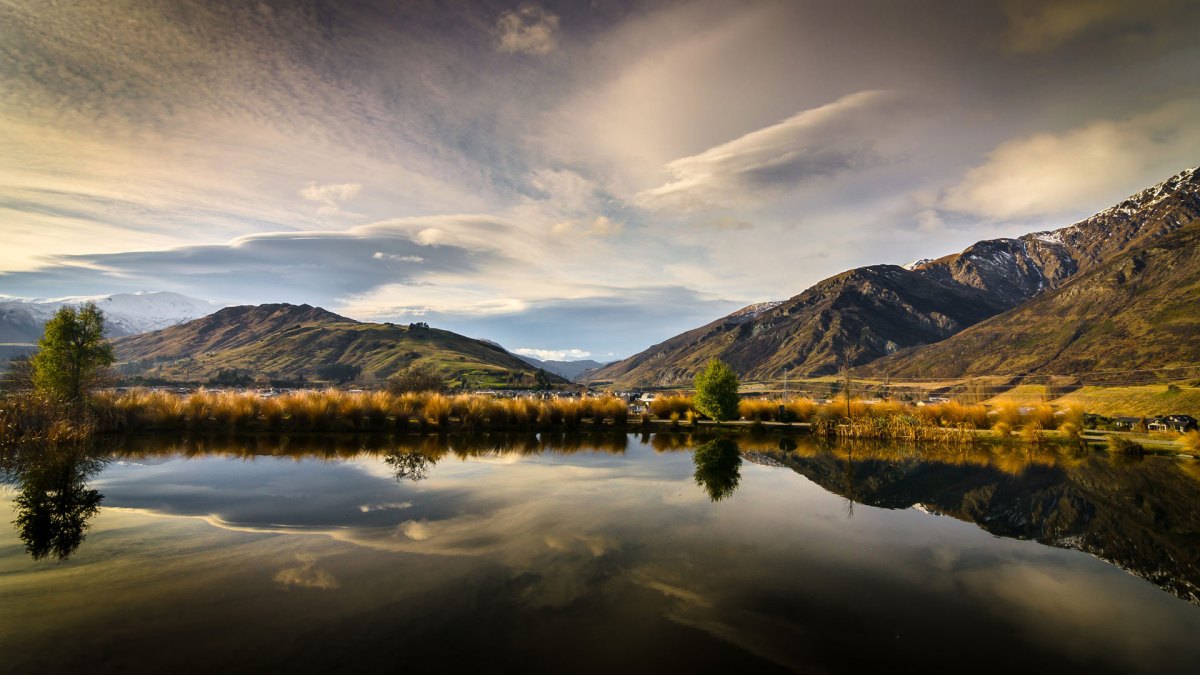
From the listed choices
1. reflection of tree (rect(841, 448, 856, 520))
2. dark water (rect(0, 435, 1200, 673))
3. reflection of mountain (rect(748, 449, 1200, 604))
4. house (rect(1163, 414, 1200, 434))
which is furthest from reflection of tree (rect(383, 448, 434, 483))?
house (rect(1163, 414, 1200, 434))

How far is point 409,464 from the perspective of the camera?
19.9m

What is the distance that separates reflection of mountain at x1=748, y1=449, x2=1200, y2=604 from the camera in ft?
38.4

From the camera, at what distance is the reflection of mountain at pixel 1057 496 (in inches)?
460

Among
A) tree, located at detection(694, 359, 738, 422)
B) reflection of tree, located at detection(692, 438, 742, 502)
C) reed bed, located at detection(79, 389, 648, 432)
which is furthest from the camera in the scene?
tree, located at detection(694, 359, 738, 422)

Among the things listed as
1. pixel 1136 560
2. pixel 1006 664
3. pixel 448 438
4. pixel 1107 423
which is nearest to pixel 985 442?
pixel 1107 423

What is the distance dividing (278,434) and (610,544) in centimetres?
2425

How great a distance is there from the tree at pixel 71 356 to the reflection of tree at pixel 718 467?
3183cm

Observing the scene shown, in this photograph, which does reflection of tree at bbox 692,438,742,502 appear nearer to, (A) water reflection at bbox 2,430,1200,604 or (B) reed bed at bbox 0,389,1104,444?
(A) water reflection at bbox 2,430,1200,604

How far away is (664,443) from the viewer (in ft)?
96.5

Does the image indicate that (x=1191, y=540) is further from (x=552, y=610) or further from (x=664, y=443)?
(x=664, y=443)

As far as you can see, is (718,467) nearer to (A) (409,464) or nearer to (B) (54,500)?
(A) (409,464)

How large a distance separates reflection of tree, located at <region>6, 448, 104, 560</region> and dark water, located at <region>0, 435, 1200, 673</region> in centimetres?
8

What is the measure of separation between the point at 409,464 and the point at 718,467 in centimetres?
1248

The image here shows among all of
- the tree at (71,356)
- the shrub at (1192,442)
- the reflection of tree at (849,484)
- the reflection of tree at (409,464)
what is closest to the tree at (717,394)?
the reflection of tree at (849,484)
